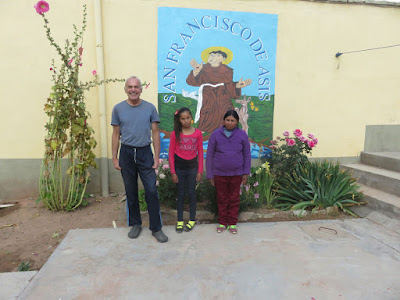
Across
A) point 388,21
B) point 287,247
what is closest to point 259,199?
point 287,247

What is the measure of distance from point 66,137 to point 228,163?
8.06ft

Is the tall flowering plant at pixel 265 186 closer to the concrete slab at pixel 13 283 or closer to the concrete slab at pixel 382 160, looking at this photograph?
the concrete slab at pixel 382 160

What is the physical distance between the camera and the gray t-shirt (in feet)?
9.13

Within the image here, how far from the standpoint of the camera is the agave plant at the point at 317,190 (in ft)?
13.0

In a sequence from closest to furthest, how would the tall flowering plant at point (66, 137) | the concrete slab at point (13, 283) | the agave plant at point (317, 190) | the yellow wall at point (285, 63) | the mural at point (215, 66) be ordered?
the concrete slab at point (13, 283)
the tall flowering plant at point (66, 137)
the agave plant at point (317, 190)
the yellow wall at point (285, 63)
the mural at point (215, 66)

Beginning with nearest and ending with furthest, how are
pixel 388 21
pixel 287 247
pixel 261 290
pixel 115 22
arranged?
1. pixel 261 290
2. pixel 287 247
3. pixel 115 22
4. pixel 388 21

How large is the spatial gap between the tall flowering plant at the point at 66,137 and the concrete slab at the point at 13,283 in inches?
67.3

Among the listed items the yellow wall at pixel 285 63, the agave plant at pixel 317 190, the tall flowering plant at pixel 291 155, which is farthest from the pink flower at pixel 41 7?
the agave plant at pixel 317 190

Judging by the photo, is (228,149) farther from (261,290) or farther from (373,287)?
(373,287)

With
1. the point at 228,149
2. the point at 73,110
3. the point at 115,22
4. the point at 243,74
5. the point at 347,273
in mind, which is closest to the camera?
the point at 347,273

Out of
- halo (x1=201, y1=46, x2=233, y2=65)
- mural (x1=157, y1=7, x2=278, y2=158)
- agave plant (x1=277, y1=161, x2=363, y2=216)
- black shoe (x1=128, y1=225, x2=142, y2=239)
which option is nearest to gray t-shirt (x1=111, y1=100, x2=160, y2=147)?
black shoe (x1=128, y1=225, x2=142, y2=239)

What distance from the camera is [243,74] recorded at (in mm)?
4680

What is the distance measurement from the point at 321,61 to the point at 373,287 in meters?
4.09

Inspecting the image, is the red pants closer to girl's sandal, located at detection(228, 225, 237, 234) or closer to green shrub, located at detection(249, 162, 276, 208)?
girl's sandal, located at detection(228, 225, 237, 234)
